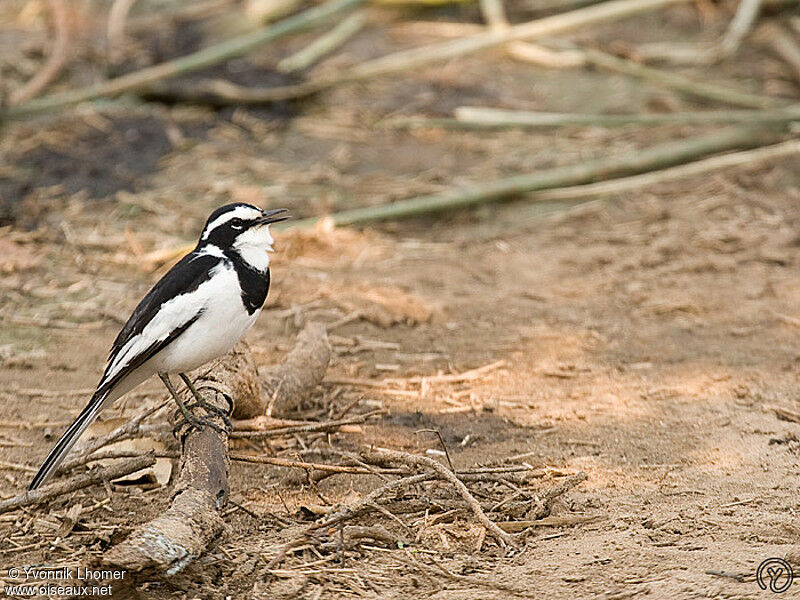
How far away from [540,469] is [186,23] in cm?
688

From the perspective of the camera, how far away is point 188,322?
12.8ft

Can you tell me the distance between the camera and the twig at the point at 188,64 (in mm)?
7805

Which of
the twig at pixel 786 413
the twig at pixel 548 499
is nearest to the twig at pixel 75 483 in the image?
→ the twig at pixel 548 499

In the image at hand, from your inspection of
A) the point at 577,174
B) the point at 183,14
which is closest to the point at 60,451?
the point at 577,174

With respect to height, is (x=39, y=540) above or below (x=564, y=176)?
above

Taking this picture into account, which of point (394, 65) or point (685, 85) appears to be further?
point (394, 65)

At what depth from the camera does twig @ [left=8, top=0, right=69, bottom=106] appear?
8.17 m

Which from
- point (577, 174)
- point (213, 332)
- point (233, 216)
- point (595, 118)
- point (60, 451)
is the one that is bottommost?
point (577, 174)

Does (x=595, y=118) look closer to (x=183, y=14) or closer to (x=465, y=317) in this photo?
(x=465, y=317)

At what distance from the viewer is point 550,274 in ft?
19.9

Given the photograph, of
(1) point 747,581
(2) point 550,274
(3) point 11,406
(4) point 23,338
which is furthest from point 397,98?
(1) point 747,581

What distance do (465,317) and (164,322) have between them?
2017 millimetres

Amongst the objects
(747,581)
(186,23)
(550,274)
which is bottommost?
(550,274)

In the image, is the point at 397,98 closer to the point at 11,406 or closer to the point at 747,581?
the point at 11,406
